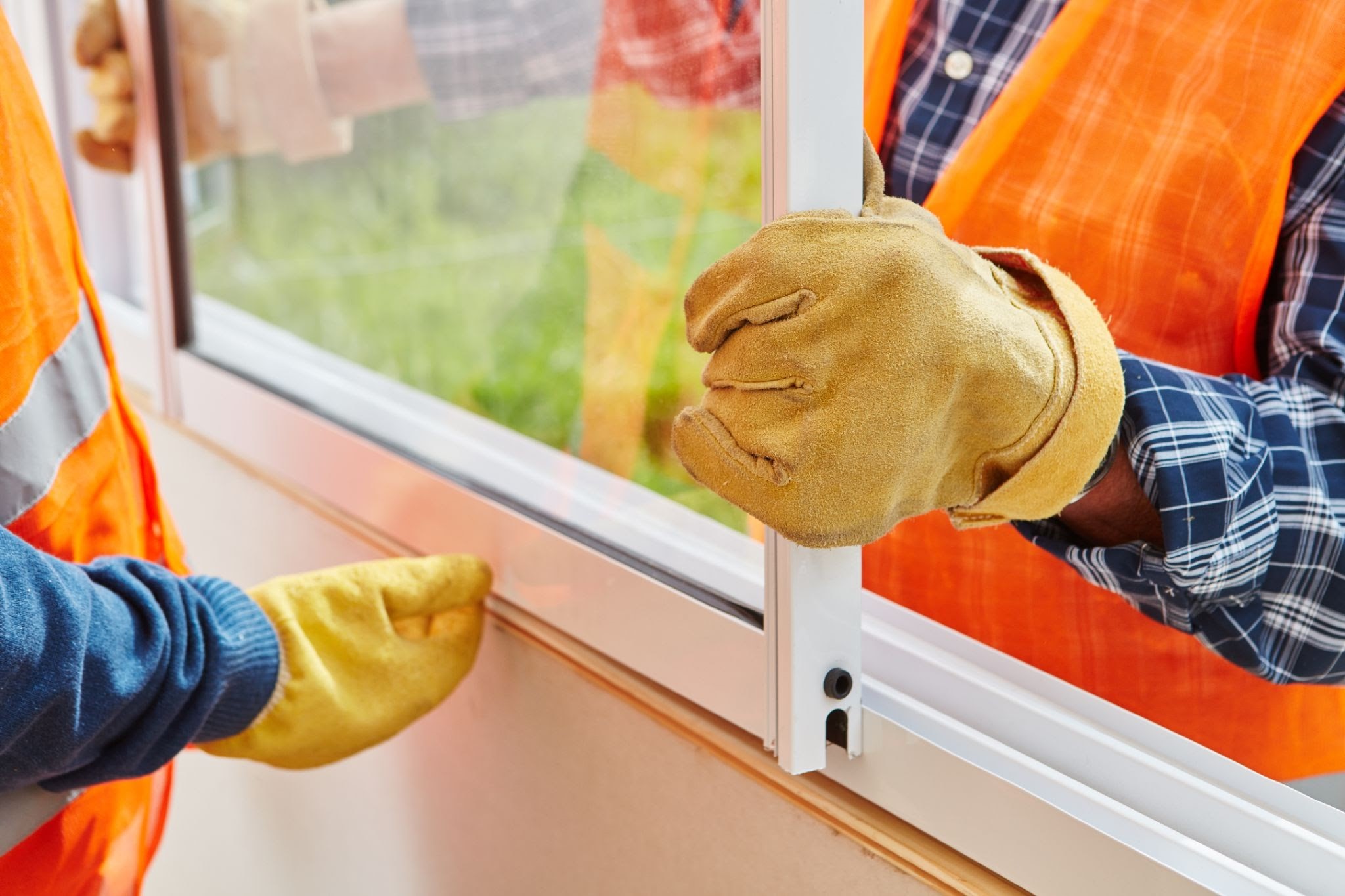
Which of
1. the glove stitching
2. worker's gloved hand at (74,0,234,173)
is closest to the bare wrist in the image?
the glove stitching

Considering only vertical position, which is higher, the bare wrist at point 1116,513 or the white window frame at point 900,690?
the bare wrist at point 1116,513

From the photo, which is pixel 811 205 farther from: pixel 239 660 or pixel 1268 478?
pixel 239 660

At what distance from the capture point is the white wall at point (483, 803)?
958 mm

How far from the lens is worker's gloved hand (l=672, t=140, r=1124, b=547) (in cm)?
63

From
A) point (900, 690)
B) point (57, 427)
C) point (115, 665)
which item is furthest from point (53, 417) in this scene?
point (900, 690)

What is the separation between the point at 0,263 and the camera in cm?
83

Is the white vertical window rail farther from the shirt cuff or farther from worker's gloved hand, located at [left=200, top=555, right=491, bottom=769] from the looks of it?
worker's gloved hand, located at [left=200, top=555, right=491, bottom=769]

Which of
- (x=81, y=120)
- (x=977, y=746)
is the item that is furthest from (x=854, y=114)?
(x=81, y=120)

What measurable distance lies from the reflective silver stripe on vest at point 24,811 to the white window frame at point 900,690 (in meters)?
0.45

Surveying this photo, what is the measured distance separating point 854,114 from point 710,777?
550mm

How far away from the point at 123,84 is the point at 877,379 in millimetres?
1476

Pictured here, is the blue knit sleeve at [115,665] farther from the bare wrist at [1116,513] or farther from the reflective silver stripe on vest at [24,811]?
the bare wrist at [1116,513]

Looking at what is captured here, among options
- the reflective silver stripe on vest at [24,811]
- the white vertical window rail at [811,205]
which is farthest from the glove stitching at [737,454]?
the reflective silver stripe on vest at [24,811]

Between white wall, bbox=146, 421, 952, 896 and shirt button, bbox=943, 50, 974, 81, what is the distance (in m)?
0.59
